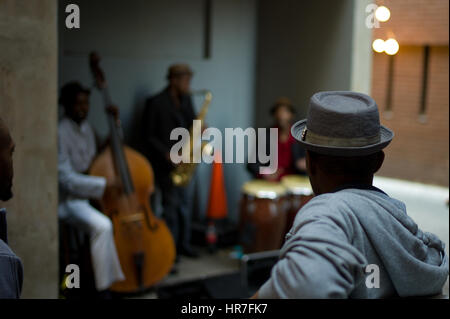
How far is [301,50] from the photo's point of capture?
671 cm

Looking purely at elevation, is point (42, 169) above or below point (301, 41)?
below

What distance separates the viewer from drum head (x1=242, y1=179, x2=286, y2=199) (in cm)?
595

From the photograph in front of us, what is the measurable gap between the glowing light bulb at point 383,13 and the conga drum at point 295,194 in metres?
1.70

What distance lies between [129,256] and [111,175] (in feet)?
2.18

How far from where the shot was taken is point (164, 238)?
17.0 feet

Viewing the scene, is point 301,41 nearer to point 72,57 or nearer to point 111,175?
point 72,57

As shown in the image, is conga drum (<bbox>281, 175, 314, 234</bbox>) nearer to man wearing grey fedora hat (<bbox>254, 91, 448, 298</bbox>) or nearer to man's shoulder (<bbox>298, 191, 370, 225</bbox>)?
man wearing grey fedora hat (<bbox>254, 91, 448, 298</bbox>)

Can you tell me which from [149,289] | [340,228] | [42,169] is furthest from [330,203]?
[149,289]

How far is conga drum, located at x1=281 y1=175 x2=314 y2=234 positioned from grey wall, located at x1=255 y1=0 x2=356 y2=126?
0.96m

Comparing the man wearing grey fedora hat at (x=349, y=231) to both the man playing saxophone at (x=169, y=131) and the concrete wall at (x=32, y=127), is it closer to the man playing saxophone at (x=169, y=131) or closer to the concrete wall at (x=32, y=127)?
the concrete wall at (x=32, y=127)

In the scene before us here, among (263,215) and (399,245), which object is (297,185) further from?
(399,245)

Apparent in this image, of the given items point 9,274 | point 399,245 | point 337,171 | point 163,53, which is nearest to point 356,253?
point 399,245
